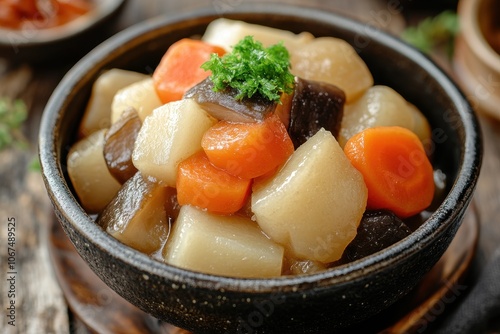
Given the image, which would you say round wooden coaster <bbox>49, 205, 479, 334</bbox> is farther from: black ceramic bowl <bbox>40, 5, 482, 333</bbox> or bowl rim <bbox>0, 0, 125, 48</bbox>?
bowl rim <bbox>0, 0, 125, 48</bbox>

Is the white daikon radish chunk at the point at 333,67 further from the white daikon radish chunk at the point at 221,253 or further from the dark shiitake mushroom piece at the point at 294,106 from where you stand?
the white daikon radish chunk at the point at 221,253

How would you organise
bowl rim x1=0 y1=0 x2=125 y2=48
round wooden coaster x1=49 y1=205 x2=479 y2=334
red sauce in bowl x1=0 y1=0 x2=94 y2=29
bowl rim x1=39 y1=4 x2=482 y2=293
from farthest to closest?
red sauce in bowl x1=0 y1=0 x2=94 y2=29, bowl rim x1=0 y1=0 x2=125 y2=48, round wooden coaster x1=49 y1=205 x2=479 y2=334, bowl rim x1=39 y1=4 x2=482 y2=293

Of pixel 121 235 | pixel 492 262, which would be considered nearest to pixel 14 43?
pixel 121 235

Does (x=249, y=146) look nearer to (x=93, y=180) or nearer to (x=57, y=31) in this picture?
(x=93, y=180)

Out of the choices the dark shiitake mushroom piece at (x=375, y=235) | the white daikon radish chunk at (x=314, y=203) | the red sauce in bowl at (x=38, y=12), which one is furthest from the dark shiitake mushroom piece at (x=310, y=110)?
the red sauce in bowl at (x=38, y=12)

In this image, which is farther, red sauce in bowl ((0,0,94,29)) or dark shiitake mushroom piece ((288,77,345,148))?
red sauce in bowl ((0,0,94,29))

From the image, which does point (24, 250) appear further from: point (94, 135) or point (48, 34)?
point (48, 34)

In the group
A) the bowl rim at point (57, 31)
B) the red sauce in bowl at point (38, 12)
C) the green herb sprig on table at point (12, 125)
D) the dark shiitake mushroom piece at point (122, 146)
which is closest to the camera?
the dark shiitake mushroom piece at point (122, 146)

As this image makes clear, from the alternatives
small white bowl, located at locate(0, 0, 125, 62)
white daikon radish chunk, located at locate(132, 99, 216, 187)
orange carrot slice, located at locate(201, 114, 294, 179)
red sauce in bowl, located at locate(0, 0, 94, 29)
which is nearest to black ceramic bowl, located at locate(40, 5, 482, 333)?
white daikon radish chunk, located at locate(132, 99, 216, 187)
